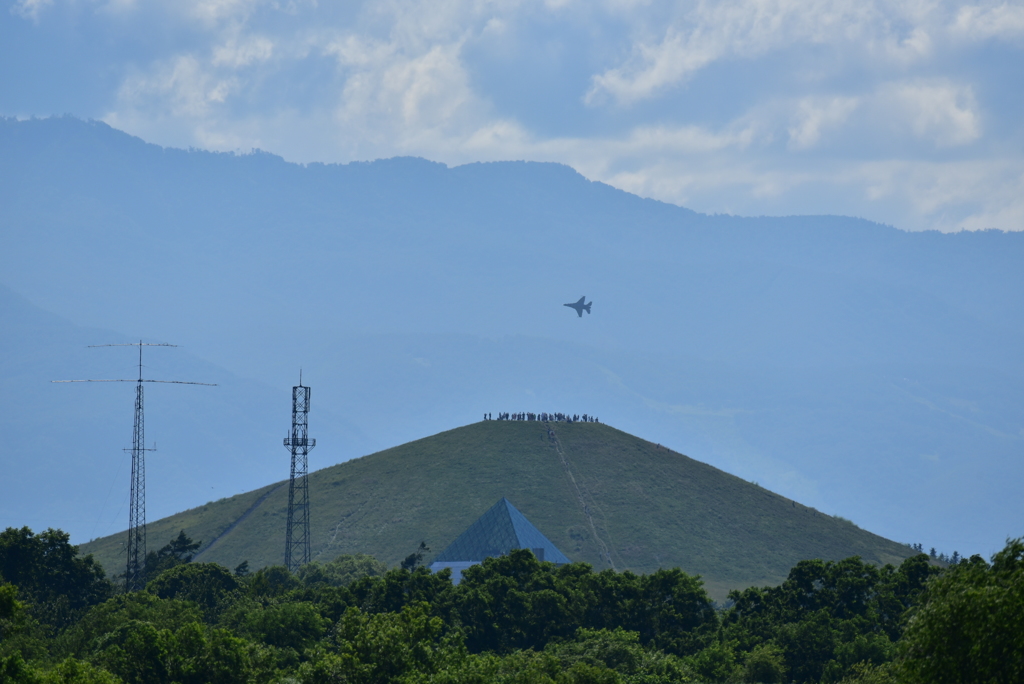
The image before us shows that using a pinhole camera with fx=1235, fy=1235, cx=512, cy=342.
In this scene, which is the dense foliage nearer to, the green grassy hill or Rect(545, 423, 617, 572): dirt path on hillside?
the green grassy hill

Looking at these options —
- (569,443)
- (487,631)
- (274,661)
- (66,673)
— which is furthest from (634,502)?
(66,673)

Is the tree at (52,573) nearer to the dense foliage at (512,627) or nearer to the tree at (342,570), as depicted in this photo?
the dense foliage at (512,627)

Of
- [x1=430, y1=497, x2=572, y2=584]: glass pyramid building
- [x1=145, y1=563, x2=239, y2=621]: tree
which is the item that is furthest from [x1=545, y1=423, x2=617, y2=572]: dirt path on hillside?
[x1=145, y1=563, x2=239, y2=621]: tree

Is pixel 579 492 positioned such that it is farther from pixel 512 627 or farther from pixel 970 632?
pixel 970 632

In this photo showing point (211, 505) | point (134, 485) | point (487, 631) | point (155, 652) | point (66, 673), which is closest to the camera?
point (66, 673)

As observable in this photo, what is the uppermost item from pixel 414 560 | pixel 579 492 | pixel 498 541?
pixel 579 492

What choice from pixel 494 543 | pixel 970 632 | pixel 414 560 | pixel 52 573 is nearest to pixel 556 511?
pixel 414 560

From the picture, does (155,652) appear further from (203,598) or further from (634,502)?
(634,502)

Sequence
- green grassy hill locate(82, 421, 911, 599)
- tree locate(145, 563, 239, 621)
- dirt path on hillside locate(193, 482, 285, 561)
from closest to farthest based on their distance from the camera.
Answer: tree locate(145, 563, 239, 621) < green grassy hill locate(82, 421, 911, 599) < dirt path on hillside locate(193, 482, 285, 561)
